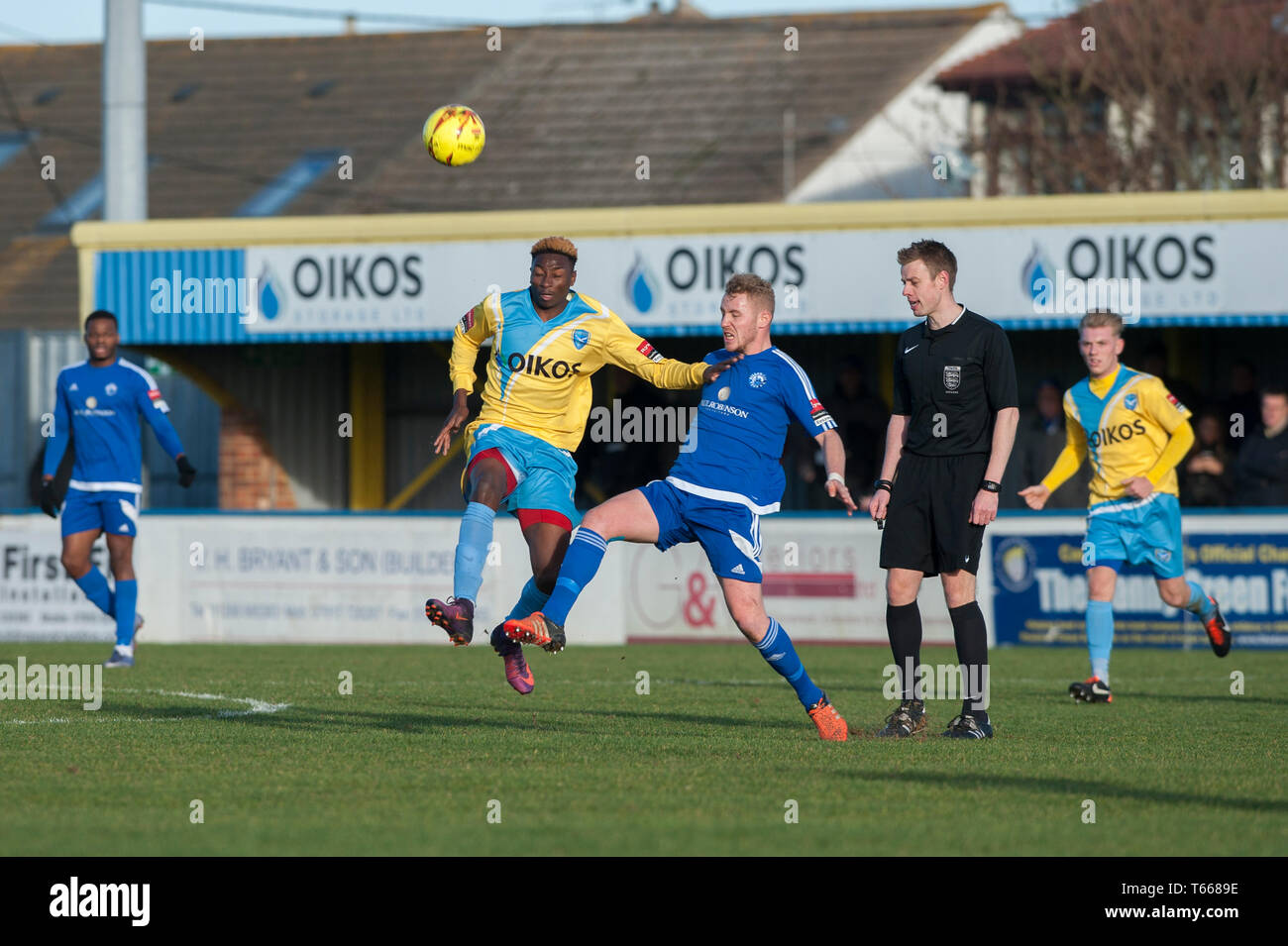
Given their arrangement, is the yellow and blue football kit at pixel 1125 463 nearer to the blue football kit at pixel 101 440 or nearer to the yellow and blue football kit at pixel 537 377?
the yellow and blue football kit at pixel 537 377

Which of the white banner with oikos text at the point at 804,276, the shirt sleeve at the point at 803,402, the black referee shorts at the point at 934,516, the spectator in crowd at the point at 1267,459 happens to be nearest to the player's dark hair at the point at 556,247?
the shirt sleeve at the point at 803,402

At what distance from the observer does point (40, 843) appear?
18.9ft

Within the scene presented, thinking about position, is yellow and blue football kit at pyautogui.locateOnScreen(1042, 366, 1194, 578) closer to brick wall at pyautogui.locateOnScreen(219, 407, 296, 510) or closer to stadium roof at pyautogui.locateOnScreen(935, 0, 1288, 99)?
brick wall at pyautogui.locateOnScreen(219, 407, 296, 510)

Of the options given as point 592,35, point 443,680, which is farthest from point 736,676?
point 592,35

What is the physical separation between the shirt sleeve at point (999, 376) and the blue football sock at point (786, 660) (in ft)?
4.53

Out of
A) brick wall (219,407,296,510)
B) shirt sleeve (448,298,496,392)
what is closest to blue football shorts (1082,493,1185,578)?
shirt sleeve (448,298,496,392)

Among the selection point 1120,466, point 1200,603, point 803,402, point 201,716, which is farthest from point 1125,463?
point 201,716

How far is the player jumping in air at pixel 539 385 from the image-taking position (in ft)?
28.9

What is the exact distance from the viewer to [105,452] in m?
13.0

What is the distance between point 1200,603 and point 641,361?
178 inches

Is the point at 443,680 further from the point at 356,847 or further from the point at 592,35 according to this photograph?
the point at 592,35

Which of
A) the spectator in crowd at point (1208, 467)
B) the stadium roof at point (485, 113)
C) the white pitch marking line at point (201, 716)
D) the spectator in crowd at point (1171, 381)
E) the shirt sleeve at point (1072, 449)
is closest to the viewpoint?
the white pitch marking line at point (201, 716)

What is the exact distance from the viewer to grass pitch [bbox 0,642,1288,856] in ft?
19.4
